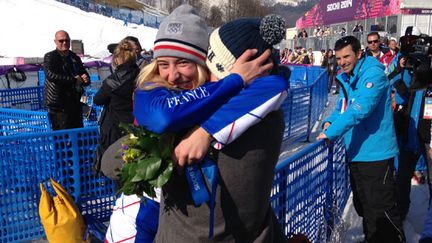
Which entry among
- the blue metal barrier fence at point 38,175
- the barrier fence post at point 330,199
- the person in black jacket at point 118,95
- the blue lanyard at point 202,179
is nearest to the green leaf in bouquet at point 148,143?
the blue lanyard at point 202,179

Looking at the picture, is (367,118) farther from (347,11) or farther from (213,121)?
(347,11)

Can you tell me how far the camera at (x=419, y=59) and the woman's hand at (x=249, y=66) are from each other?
313 centimetres

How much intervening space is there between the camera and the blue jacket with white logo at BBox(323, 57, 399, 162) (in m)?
0.62

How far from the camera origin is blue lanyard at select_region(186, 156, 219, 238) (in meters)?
1.40

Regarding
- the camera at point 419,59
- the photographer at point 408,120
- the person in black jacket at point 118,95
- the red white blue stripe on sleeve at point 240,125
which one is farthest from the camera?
the photographer at point 408,120

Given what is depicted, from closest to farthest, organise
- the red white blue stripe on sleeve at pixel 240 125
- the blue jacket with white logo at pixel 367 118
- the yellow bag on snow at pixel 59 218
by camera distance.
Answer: the red white blue stripe on sleeve at pixel 240 125
the blue jacket with white logo at pixel 367 118
the yellow bag on snow at pixel 59 218

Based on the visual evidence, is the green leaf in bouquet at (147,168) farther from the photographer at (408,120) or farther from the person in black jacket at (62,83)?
the person in black jacket at (62,83)

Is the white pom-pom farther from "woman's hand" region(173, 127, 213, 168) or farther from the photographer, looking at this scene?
the photographer

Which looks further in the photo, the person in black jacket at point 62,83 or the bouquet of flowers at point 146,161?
the person in black jacket at point 62,83

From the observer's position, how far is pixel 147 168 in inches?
57.3

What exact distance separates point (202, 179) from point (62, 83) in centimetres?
504

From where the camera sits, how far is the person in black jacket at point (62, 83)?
5844 millimetres

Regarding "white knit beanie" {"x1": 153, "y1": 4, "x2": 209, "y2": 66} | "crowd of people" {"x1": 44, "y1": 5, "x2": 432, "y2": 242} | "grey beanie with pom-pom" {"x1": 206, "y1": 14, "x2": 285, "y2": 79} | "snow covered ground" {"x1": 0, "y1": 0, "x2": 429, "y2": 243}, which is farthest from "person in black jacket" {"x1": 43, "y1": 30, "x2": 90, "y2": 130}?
"snow covered ground" {"x1": 0, "y1": 0, "x2": 429, "y2": 243}

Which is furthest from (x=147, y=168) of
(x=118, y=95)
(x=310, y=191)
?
(x=118, y=95)
